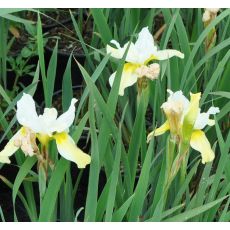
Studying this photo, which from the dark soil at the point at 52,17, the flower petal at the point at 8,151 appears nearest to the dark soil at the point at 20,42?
the dark soil at the point at 52,17

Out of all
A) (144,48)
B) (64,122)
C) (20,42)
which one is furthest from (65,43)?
(64,122)

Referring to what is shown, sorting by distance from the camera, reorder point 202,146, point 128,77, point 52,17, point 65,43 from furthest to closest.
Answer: point 52,17 → point 65,43 → point 128,77 → point 202,146

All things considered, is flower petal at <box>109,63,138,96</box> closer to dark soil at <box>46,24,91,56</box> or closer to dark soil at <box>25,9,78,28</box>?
dark soil at <box>46,24,91,56</box>

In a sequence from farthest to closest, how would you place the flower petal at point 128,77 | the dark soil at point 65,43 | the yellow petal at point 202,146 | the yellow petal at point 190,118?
the dark soil at point 65,43 → the flower petal at point 128,77 → the yellow petal at point 202,146 → the yellow petal at point 190,118

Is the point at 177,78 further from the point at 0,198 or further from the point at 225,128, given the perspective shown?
the point at 0,198

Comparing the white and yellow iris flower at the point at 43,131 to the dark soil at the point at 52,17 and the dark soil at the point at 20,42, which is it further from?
the dark soil at the point at 52,17

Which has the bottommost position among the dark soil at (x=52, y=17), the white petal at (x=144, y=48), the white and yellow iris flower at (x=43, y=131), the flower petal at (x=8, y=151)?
the flower petal at (x=8, y=151)

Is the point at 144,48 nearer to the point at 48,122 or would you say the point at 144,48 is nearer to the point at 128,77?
the point at 128,77

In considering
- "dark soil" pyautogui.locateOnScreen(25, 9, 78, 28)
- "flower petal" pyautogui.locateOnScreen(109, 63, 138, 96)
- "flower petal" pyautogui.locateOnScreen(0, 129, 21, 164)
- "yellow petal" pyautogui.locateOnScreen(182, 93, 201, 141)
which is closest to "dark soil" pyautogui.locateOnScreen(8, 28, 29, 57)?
"dark soil" pyautogui.locateOnScreen(25, 9, 78, 28)
